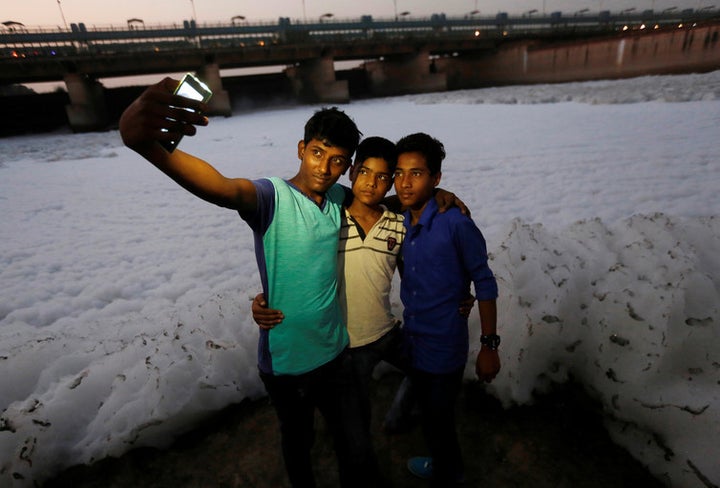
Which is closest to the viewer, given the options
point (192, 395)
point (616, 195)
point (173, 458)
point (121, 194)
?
point (173, 458)

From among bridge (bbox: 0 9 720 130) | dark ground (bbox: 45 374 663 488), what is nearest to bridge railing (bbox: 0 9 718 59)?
bridge (bbox: 0 9 720 130)

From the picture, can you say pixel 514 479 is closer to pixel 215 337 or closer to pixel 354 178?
pixel 354 178

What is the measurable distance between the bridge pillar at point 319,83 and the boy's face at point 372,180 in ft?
89.5

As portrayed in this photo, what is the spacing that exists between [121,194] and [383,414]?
6.48 meters

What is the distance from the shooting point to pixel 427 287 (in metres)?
1.62

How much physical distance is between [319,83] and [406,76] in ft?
28.3

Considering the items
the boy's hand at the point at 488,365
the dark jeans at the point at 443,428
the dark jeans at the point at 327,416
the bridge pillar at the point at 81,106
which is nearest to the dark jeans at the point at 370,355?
the dark jeans at the point at 327,416

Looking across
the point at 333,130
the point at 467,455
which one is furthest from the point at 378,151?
the point at 467,455

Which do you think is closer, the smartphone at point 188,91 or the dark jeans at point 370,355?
the smartphone at point 188,91

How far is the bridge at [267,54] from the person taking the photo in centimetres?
2198

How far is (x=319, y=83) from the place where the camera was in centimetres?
2834

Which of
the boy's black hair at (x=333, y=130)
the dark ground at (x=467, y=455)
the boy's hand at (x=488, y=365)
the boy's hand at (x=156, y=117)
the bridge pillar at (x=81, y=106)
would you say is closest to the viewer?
the boy's hand at (x=156, y=117)

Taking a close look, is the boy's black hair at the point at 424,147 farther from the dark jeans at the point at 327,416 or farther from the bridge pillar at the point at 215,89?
the bridge pillar at the point at 215,89

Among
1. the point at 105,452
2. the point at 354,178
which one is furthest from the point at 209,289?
the point at 354,178
